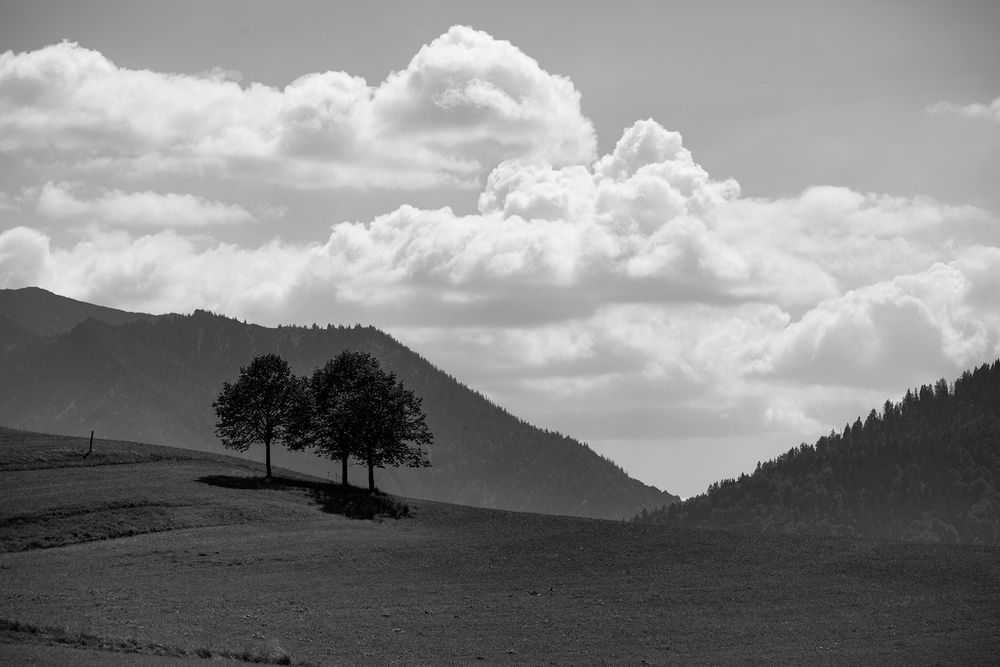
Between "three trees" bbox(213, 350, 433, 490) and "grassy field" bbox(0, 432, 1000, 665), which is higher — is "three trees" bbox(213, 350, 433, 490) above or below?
above

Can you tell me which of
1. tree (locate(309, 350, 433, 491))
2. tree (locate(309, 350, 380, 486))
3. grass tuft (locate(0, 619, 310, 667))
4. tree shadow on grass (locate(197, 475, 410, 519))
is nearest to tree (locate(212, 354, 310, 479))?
tree (locate(309, 350, 380, 486))

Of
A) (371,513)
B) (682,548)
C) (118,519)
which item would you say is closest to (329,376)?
(371,513)

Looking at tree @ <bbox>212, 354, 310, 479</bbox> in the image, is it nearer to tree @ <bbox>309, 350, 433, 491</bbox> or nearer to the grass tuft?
tree @ <bbox>309, 350, 433, 491</bbox>

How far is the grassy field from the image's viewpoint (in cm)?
5425

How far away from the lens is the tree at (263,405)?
123000 millimetres

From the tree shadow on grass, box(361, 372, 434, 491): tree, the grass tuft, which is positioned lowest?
the grass tuft

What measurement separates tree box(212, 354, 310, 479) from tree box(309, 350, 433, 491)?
1.97 meters

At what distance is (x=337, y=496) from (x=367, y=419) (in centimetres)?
887

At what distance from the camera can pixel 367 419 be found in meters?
119

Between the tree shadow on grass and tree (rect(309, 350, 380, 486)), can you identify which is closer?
the tree shadow on grass

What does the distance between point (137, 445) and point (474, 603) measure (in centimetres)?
7858

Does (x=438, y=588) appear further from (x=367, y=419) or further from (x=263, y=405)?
(x=263, y=405)

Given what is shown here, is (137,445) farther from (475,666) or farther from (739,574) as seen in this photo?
(475,666)

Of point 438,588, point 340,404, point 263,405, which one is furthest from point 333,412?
point 438,588
